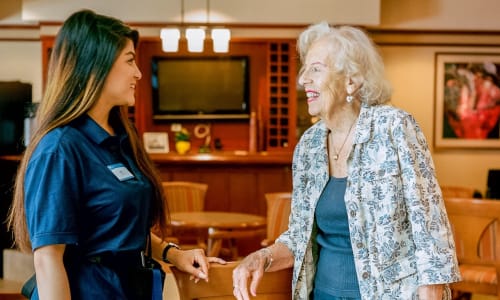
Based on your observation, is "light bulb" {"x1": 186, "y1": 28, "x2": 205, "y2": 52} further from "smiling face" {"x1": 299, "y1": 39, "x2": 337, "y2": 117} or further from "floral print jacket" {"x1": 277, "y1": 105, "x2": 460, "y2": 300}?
"floral print jacket" {"x1": 277, "y1": 105, "x2": 460, "y2": 300}

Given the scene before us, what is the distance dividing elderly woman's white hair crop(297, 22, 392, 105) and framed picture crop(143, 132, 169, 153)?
5.65 meters

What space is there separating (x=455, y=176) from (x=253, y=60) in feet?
8.91

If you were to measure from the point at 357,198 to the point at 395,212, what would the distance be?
0.10 meters

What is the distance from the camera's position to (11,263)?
10.1 ft

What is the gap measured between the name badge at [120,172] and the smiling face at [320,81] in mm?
573

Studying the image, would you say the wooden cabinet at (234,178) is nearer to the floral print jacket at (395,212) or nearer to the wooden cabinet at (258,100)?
the wooden cabinet at (258,100)

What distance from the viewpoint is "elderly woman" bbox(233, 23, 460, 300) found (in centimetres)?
173

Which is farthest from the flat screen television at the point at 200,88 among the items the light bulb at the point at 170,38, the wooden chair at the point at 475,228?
the wooden chair at the point at 475,228

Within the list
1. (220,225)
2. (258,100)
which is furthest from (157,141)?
(220,225)

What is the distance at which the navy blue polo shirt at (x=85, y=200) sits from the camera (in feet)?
5.08

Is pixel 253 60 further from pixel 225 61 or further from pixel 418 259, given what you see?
pixel 418 259

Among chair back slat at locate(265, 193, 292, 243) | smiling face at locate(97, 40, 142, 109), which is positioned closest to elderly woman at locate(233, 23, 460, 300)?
smiling face at locate(97, 40, 142, 109)

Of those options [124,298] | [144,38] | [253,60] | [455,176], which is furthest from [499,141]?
[124,298]

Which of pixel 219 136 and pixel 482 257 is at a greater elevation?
pixel 219 136
